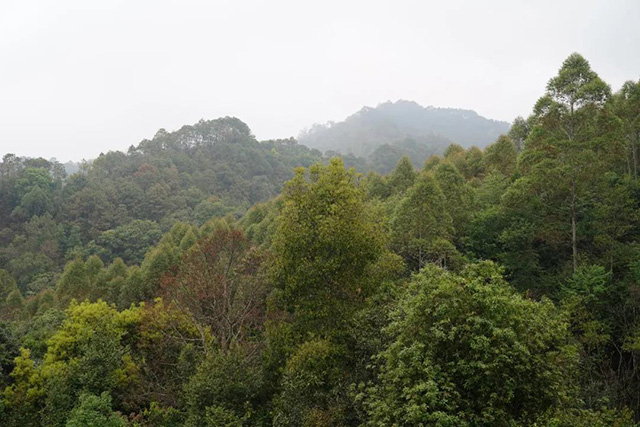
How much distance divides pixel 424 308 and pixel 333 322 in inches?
155

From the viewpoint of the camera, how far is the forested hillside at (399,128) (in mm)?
141250

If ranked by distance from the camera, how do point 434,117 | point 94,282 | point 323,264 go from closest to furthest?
point 323,264 < point 94,282 < point 434,117

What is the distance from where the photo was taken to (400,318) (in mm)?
8062

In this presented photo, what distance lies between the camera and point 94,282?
27.1m

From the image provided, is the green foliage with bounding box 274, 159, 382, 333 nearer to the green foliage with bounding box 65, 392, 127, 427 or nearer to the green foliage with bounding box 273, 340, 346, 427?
the green foliage with bounding box 273, 340, 346, 427

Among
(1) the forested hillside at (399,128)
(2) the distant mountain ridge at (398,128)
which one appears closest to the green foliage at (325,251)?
(1) the forested hillside at (399,128)

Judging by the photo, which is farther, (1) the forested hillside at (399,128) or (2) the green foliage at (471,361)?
(1) the forested hillside at (399,128)

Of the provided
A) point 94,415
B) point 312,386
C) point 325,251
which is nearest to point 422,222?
point 325,251

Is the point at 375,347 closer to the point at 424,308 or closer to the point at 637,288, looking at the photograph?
the point at 424,308

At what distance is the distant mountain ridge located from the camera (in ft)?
474

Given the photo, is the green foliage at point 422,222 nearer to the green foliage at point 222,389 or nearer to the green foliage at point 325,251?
the green foliage at point 325,251

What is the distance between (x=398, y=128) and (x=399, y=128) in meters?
2.69

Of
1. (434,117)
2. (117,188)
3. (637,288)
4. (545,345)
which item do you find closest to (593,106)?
(637,288)

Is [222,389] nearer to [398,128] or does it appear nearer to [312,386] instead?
[312,386]
